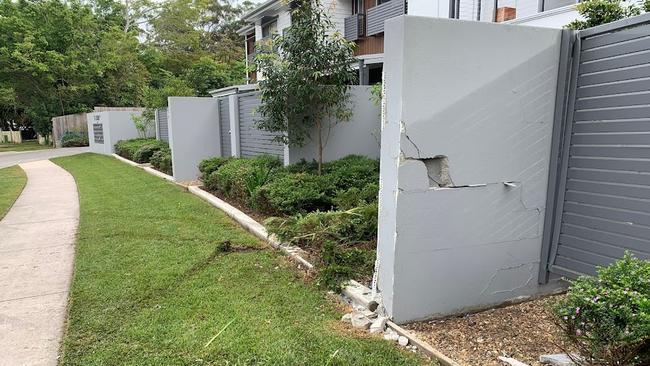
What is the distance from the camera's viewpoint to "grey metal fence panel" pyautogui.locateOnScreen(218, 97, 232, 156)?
10289mm

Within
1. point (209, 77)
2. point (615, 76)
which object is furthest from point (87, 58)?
point (615, 76)

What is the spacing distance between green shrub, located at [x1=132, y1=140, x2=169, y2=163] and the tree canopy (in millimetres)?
6036

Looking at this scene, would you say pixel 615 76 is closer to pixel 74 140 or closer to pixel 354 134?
pixel 354 134

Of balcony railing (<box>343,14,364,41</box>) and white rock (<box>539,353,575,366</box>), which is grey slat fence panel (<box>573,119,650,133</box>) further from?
balcony railing (<box>343,14,364,41</box>)

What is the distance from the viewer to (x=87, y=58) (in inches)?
1033

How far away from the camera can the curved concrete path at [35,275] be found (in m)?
3.12

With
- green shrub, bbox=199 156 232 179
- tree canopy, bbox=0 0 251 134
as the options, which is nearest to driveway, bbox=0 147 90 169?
tree canopy, bbox=0 0 251 134

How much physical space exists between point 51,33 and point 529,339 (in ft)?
99.5

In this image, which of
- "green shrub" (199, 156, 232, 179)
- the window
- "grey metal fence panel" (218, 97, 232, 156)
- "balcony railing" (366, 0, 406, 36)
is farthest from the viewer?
the window

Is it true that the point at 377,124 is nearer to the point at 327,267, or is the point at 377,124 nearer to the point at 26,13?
the point at 327,267

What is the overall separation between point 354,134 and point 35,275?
5.10 meters

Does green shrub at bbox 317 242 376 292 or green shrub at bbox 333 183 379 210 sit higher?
green shrub at bbox 333 183 379 210

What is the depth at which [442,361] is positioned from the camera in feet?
9.14

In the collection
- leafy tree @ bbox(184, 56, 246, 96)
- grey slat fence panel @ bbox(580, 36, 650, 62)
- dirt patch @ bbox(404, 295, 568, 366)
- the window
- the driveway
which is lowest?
the driveway
